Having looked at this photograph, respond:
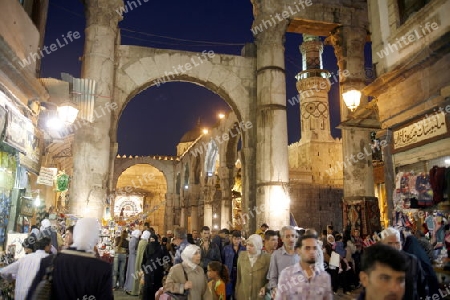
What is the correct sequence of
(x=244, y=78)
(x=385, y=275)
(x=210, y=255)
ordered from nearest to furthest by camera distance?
(x=385, y=275)
(x=210, y=255)
(x=244, y=78)

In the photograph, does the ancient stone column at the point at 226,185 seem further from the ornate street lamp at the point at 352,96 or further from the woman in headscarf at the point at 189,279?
the woman in headscarf at the point at 189,279

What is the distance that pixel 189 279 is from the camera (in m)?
3.90

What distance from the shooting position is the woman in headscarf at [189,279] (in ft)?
12.6

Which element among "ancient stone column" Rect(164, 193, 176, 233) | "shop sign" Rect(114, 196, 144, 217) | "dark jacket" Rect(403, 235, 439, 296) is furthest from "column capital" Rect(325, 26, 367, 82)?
"shop sign" Rect(114, 196, 144, 217)

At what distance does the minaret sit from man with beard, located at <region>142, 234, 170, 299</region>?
52.3 ft

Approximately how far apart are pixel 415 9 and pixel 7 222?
945cm

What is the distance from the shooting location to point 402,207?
6.88 m

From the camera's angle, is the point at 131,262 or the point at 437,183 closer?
the point at 437,183

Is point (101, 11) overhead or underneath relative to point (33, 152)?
overhead

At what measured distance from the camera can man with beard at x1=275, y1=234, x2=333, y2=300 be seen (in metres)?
2.87

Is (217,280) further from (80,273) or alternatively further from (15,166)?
(15,166)

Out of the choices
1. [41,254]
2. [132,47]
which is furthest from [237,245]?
[132,47]

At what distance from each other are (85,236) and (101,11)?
10.2 m

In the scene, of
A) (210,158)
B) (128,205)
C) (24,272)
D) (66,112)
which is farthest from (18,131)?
(128,205)
